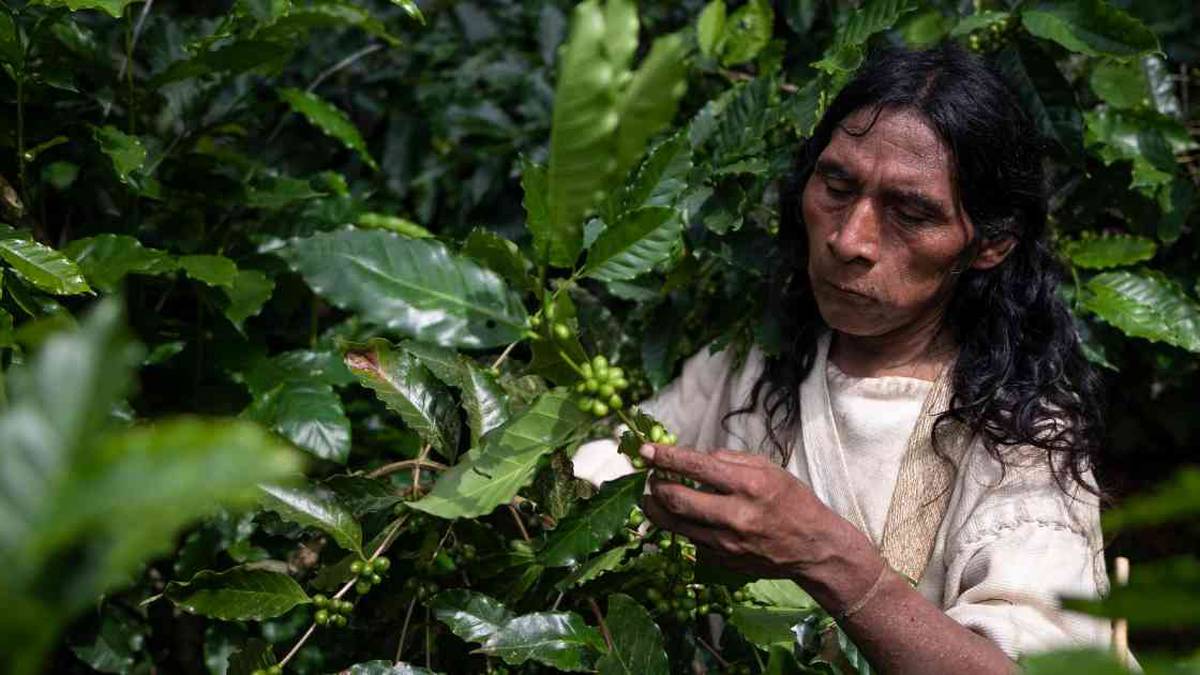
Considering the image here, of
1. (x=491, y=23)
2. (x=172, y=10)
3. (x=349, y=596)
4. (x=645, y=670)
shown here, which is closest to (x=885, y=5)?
(x=645, y=670)

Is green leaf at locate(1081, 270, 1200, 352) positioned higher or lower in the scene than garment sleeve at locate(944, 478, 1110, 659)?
higher

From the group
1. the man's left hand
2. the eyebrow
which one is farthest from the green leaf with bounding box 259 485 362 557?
the eyebrow

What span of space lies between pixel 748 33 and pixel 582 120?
124cm

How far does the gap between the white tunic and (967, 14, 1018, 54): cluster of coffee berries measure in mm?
545

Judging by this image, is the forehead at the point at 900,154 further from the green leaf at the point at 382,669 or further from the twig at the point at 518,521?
the green leaf at the point at 382,669

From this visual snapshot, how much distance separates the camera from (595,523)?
3.73ft

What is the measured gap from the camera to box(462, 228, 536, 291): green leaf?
3.22ft

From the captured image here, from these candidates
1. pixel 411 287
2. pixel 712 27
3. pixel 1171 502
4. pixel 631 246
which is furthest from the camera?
pixel 712 27

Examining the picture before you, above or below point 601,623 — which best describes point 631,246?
above

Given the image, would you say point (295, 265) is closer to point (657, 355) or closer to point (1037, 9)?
point (657, 355)

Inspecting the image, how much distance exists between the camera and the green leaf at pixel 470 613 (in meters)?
1.23

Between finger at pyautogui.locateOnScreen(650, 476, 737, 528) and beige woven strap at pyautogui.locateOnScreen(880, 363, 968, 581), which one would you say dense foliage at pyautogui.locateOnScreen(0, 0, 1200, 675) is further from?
beige woven strap at pyautogui.locateOnScreen(880, 363, 968, 581)

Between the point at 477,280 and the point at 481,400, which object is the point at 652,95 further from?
the point at 481,400

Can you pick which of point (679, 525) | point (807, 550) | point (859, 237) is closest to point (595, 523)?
point (679, 525)
